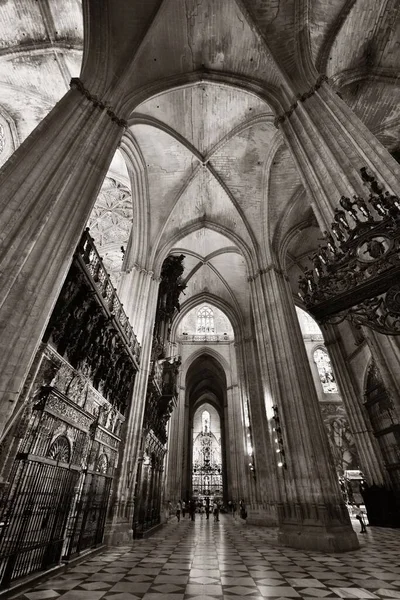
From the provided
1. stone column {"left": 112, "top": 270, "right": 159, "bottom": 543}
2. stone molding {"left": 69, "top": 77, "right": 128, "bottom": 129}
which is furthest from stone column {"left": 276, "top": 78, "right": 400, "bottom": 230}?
stone column {"left": 112, "top": 270, "right": 159, "bottom": 543}

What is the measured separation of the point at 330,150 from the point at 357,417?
12.1 metres

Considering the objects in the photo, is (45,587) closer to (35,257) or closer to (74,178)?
(35,257)

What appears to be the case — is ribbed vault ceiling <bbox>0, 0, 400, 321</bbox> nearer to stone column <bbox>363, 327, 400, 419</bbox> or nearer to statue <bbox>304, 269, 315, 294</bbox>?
statue <bbox>304, 269, 315, 294</bbox>

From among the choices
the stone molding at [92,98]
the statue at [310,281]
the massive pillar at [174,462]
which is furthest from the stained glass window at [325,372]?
the stone molding at [92,98]

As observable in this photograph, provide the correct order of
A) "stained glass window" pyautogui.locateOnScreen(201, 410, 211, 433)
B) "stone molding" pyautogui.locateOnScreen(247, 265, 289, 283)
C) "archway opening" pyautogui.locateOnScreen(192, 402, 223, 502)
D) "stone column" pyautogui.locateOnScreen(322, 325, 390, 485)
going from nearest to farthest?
"stone molding" pyautogui.locateOnScreen(247, 265, 289, 283) → "stone column" pyautogui.locateOnScreen(322, 325, 390, 485) → "archway opening" pyautogui.locateOnScreen(192, 402, 223, 502) → "stained glass window" pyautogui.locateOnScreen(201, 410, 211, 433)

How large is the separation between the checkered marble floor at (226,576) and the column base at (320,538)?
0.34 metres

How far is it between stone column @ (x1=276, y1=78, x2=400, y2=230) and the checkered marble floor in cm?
516

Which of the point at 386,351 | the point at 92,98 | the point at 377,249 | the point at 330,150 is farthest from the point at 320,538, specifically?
the point at 92,98

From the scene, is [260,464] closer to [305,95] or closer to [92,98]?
[305,95]

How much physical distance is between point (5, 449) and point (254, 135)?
12340 millimetres

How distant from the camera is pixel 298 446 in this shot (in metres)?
7.84

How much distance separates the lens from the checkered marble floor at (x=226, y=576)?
10.2 feet

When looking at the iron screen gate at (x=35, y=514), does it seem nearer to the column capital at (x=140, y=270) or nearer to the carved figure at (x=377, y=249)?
the carved figure at (x=377, y=249)

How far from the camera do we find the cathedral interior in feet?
12.4
